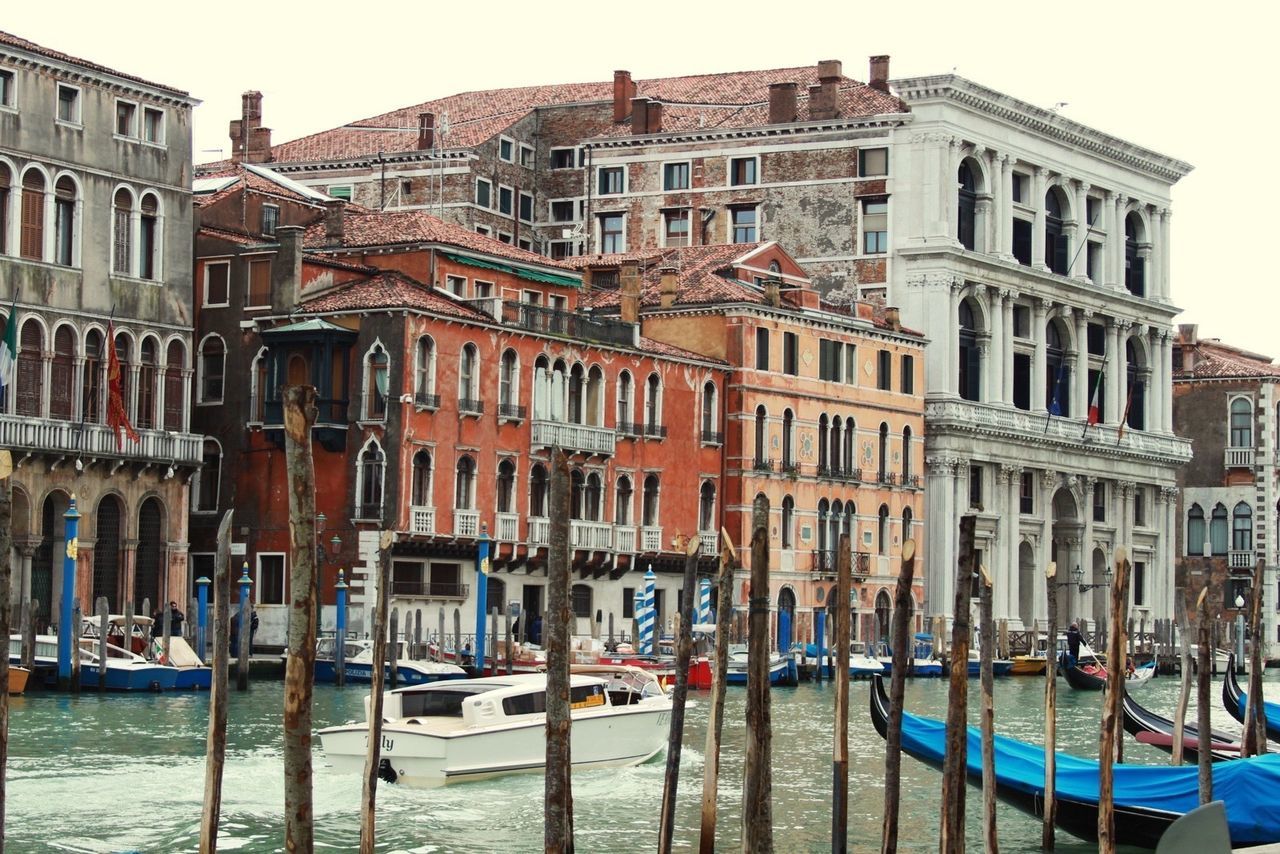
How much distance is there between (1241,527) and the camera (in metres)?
56.8

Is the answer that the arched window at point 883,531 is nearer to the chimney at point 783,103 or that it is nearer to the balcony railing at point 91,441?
the chimney at point 783,103

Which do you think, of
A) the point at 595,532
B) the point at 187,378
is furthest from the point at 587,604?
the point at 187,378

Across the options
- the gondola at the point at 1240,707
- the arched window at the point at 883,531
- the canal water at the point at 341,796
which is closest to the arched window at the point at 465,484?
the canal water at the point at 341,796

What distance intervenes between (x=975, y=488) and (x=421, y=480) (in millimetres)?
15714

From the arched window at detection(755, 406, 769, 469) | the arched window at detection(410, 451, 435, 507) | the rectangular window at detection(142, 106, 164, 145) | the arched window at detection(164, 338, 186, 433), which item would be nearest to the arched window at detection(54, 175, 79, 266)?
the rectangular window at detection(142, 106, 164, 145)

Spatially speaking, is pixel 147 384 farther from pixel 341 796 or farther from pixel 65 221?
pixel 341 796

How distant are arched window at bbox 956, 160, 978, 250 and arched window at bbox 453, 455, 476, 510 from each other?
15703mm

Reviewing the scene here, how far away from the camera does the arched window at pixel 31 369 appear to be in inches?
1276

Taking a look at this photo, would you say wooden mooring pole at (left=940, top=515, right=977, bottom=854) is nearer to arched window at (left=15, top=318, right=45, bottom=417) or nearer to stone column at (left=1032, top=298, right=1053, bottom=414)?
arched window at (left=15, top=318, right=45, bottom=417)

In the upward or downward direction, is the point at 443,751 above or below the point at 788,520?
below

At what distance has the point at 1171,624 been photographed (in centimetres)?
4684

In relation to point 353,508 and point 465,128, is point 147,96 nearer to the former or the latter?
point 353,508

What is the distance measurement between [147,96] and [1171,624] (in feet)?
72.5

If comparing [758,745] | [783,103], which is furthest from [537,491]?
[758,745]
